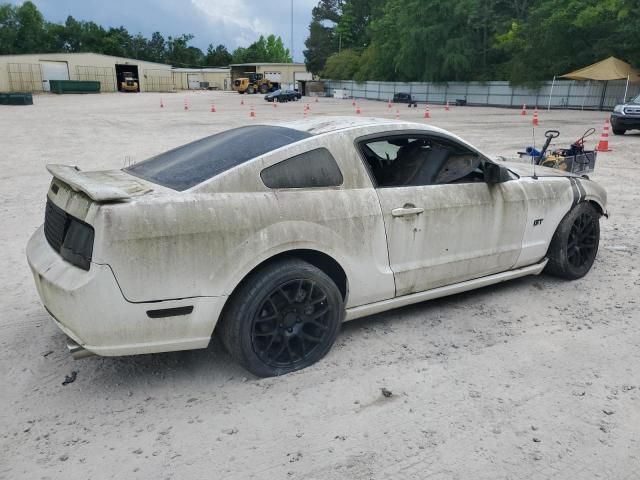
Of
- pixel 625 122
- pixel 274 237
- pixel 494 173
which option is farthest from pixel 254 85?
pixel 274 237

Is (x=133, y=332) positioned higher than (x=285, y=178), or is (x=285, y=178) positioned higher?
(x=285, y=178)

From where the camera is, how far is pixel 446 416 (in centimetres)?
285

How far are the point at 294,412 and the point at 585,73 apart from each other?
37.1m

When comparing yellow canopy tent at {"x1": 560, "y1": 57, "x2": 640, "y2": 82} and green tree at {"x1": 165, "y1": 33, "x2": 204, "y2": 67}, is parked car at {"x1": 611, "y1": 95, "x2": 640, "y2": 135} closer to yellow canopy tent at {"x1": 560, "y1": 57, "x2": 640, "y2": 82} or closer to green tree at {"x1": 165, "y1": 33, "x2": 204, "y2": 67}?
yellow canopy tent at {"x1": 560, "y1": 57, "x2": 640, "y2": 82}

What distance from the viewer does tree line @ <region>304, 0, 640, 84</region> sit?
3750 centimetres

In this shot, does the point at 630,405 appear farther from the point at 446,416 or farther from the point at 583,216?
the point at 583,216

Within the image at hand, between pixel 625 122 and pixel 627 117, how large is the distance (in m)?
0.19

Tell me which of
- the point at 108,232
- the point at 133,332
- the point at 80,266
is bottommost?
the point at 133,332

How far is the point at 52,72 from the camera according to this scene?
6125 cm

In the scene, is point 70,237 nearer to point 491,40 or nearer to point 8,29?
point 491,40

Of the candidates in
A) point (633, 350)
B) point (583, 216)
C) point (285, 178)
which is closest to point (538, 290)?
point (583, 216)

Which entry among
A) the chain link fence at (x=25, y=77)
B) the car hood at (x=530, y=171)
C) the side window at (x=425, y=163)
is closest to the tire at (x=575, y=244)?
the car hood at (x=530, y=171)

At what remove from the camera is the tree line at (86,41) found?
82256 millimetres

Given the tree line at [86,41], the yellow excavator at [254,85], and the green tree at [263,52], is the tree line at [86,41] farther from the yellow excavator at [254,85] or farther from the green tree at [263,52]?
the yellow excavator at [254,85]
